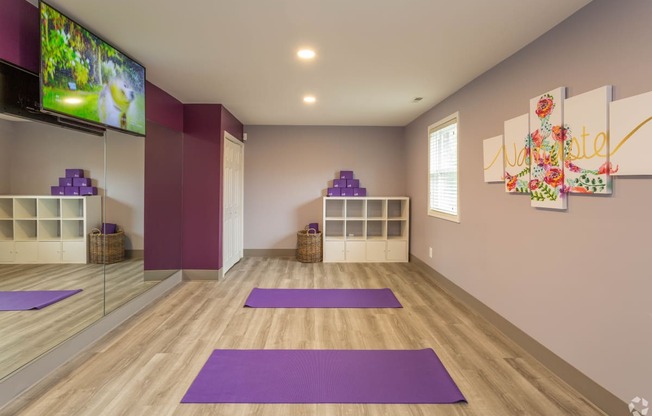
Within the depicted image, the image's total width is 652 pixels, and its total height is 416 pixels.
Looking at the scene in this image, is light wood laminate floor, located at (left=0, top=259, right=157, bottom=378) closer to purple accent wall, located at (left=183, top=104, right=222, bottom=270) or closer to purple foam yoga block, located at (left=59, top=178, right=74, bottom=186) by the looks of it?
purple foam yoga block, located at (left=59, top=178, right=74, bottom=186)

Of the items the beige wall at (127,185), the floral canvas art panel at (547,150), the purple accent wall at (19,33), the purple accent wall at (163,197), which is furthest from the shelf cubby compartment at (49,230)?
the floral canvas art panel at (547,150)

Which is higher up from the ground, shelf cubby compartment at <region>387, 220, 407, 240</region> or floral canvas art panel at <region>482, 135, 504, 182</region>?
floral canvas art panel at <region>482, 135, 504, 182</region>

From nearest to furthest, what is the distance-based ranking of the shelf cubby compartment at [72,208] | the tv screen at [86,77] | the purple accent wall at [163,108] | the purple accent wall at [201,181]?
the tv screen at [86,77] < the shelf cubby compartment at [72,208] < the purple accent wall at [163,108] < the purple accent wall at [201,181]

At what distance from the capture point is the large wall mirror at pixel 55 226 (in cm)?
231

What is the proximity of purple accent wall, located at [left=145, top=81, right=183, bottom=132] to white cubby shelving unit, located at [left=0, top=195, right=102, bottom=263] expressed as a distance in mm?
1332

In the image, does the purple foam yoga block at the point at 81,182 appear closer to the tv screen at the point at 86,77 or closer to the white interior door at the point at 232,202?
the tv screen at the point at 86,77

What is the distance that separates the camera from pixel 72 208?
112 inches

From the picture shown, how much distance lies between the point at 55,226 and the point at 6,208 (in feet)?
1.29

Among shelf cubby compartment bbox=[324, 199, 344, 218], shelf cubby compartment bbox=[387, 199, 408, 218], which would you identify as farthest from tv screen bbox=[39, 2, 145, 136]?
shelf cubby compartment bbox=[387, 199, 408, 218]

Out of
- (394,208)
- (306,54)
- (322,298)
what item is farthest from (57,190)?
(394,208)

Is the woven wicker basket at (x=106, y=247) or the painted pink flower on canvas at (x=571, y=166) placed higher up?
the painted pink flower on canvas at (x=571, y=166)

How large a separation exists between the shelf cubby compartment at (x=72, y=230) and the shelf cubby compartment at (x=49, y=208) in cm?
10

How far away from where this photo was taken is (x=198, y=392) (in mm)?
2248

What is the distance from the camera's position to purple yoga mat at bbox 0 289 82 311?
2287 millimetres
